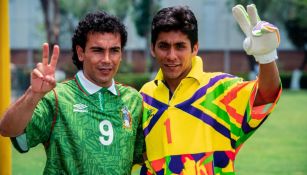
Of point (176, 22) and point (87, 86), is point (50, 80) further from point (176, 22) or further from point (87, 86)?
point (176, 22)

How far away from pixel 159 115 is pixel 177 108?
0.43 ft

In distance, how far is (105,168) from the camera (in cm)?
338

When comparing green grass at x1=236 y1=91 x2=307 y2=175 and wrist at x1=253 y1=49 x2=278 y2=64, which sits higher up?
wrist at x1=253 y1=49 x2=278 y2=64

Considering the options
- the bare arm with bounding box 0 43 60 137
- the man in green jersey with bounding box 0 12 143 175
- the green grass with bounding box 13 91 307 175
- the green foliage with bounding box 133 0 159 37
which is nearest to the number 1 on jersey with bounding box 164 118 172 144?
the man in green jersey with bounding box 0 12 143 175

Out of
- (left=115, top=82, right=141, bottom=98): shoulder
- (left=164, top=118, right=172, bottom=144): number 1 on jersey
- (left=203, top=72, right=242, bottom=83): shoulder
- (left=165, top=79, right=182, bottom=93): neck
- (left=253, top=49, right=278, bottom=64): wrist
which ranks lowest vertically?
(left=164, top=118, right=172, bottom=144): number 1 on jersey

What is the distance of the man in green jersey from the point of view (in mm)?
3330

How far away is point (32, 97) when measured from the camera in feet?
9.87

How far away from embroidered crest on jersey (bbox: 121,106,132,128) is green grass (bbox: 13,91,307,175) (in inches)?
184

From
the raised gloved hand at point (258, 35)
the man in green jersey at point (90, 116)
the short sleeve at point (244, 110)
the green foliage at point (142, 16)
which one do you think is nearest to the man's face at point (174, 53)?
the man in green jersey at point (90, 116)

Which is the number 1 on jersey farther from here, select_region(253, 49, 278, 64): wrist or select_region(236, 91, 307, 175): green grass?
select_region(236, 91, 307, 175): green grass

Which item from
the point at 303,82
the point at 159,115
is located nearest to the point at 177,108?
the point at 159,115

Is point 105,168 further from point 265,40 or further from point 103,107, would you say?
point 265,40

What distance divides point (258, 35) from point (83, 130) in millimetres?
1124

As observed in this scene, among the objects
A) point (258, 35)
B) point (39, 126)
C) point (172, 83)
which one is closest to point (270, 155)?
point (172, 83)
